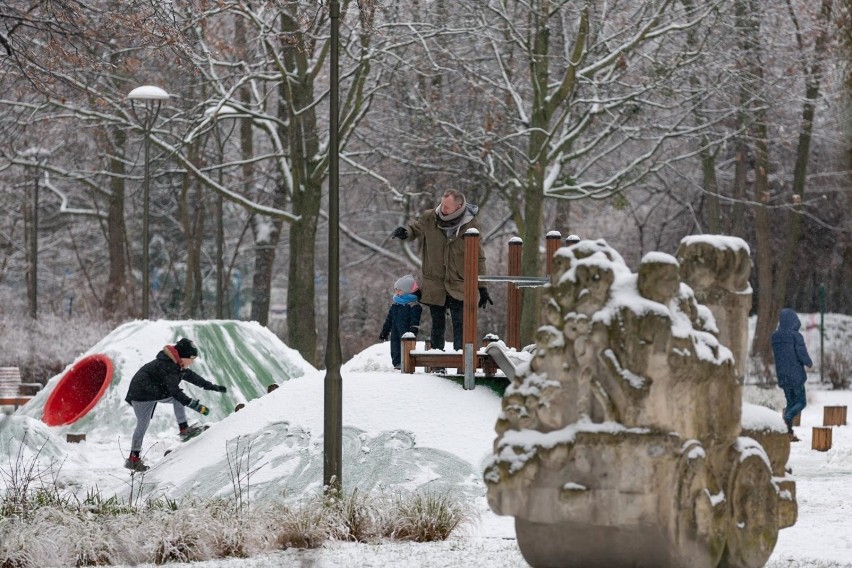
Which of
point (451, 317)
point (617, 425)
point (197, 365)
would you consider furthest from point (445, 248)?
point (617, 425)

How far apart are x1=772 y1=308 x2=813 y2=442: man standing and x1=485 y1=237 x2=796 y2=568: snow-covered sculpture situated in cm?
954

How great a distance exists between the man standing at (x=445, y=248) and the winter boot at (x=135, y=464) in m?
3.48

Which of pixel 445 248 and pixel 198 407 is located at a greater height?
pixel 445 248

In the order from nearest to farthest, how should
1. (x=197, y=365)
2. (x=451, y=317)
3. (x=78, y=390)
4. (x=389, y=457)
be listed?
1. (x=389, y=457)
2. (x=451, y=317)
3. (x=197, y=365)
4. (x=78, y=390)

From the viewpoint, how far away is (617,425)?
25.9ft

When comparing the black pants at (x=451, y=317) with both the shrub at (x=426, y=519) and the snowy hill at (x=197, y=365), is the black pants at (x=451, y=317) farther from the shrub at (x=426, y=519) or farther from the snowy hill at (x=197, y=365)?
the snowy hill at (x=197, y=365)

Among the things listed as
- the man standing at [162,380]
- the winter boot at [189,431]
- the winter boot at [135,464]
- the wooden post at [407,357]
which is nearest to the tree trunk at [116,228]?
the winter boot at [189,431]

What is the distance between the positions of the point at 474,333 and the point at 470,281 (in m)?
0.51

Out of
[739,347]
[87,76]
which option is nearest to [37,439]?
[739,347]

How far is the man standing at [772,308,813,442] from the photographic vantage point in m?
17.7

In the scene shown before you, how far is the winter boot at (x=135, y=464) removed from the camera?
15227 millimetres

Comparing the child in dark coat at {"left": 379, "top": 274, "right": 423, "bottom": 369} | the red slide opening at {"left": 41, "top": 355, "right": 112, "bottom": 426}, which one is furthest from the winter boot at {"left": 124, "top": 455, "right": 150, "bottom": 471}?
the red slide opening at {"left": 41, "top": 355, "right": 112, "bottom": 426}

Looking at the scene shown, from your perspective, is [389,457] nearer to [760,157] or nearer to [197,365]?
[197,365]

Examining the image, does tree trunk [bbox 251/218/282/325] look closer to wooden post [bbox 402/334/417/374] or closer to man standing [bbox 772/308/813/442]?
man standing [bbox 772/308/813/442]
